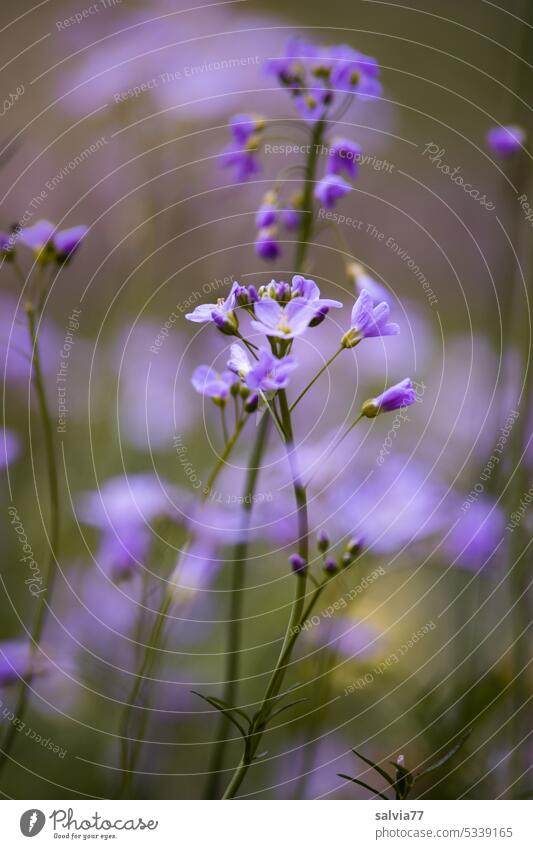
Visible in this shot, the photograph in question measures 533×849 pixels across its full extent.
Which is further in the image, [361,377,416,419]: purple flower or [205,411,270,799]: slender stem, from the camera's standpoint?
[205,411,270,799]: slender stem

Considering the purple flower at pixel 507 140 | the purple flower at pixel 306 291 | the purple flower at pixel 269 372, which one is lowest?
the purple flower at pixel 269 372

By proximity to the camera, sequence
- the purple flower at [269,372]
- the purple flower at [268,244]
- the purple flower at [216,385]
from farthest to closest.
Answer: the purple flower at [268,244], the purple flower at [216,385], the purple flower at [269,372]

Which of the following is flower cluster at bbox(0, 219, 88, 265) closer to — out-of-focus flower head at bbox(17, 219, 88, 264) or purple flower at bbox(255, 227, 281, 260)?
out-of-focus flower head at bbox(17, 219, 88, 264)

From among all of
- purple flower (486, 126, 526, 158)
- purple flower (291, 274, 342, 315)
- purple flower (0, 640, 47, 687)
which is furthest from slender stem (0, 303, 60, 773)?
purple flower (486, 126, 526, 158)

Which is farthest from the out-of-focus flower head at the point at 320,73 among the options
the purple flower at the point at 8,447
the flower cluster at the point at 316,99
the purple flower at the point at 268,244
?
the purple flower at the point at 8,447

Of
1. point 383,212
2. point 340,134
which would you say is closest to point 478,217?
point 383,212
